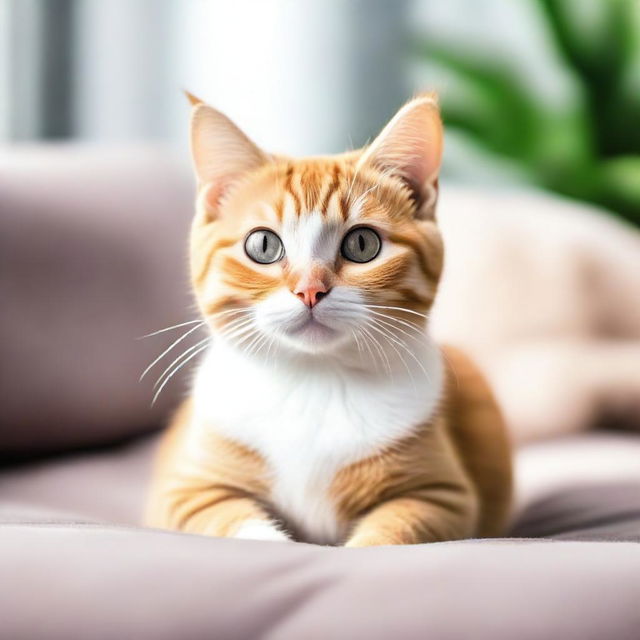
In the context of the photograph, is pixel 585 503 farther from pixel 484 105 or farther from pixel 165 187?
pixel 484 105

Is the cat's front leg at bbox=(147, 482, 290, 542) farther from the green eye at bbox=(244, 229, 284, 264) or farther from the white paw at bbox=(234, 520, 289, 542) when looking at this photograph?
the green eye at bbox=(244, 229, 284, 264)

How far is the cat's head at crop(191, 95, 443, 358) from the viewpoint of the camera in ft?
2.84

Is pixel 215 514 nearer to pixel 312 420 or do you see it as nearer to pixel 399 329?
pixel 312 420

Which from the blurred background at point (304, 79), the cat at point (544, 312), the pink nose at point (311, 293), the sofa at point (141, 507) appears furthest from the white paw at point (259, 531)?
the blurred background at point (304, 79)

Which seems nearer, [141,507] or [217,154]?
[217,154]

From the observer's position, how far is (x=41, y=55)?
8.04 ft

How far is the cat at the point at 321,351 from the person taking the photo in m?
0.88

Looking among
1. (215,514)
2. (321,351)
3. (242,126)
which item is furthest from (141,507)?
(242,126)

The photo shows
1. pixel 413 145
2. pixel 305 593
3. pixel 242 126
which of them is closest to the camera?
pixel 305 593

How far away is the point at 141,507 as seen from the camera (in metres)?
1.23

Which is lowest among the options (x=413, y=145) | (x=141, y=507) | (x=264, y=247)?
(x=141, y=507)

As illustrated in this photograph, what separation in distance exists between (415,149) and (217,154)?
22 cm

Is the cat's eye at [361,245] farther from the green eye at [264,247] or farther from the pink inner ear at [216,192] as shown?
the pink inner ear at [216,192]

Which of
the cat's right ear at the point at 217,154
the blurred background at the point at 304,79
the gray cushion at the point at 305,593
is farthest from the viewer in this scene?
the blurred background at the point at 304,79
